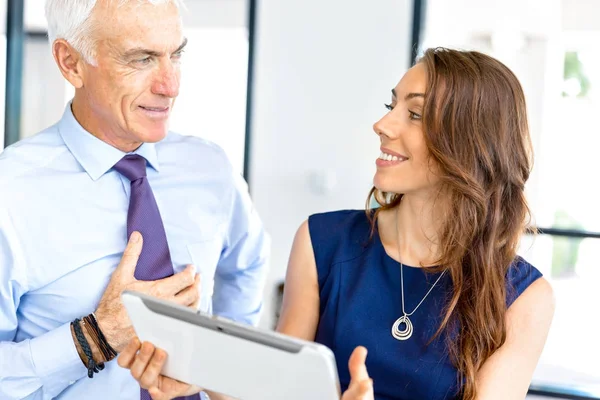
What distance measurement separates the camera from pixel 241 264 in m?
2.27

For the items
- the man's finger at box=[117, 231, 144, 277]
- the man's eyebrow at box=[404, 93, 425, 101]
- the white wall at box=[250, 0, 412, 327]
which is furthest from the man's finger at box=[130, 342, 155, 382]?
the white wall at box=[250, 0, 412, 327]

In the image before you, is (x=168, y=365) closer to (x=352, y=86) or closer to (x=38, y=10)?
(x=352, y=86)

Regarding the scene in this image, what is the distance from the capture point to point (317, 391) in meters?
1.34

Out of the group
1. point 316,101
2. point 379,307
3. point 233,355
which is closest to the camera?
point 233,355

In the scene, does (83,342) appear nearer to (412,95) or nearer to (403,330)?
(403,330)

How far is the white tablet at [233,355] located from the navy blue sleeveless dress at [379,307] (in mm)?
483

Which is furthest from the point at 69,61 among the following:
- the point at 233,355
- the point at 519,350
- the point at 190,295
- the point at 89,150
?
the point at 519,350

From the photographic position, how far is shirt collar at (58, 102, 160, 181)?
6.08 feet

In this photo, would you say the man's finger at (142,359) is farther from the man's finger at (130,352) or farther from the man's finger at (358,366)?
the man's finger at (358,366)

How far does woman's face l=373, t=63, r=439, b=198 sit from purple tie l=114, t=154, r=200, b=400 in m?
0.54

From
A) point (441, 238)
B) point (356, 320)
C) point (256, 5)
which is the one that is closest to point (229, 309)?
point (356, 320)

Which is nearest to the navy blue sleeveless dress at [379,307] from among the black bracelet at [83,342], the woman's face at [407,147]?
the woman's face at [407,147]

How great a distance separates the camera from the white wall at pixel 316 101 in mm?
4621

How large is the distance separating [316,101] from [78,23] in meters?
2.98
